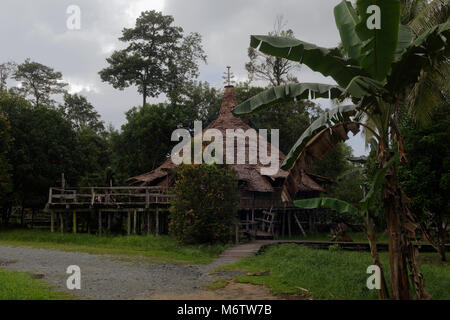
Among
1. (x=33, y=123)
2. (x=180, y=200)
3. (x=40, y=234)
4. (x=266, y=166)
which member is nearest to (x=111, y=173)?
(x=33, y=123)

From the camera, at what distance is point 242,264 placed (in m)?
11.7

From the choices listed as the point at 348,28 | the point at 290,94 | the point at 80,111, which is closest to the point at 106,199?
the point at 290,94

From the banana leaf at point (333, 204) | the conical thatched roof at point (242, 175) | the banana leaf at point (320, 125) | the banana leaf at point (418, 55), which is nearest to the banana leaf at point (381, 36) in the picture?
the banana leaf at point (418, 55)

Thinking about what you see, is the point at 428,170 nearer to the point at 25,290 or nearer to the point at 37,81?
the point at 25,290

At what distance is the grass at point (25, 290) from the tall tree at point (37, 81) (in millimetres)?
30982

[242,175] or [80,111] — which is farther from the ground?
[80,111]

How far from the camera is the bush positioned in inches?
588

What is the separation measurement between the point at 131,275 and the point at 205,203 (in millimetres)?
5214

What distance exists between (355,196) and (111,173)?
14.7m

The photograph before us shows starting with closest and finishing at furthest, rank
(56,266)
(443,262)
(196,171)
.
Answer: (56,266), (443,262), (196,171)

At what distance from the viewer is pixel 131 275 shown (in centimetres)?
1017

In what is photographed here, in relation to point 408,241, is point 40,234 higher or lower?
lower

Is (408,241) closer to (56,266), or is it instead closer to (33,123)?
(56,266)

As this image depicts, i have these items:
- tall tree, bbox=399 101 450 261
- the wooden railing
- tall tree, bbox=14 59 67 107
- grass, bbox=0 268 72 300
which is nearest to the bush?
the wooden railing
